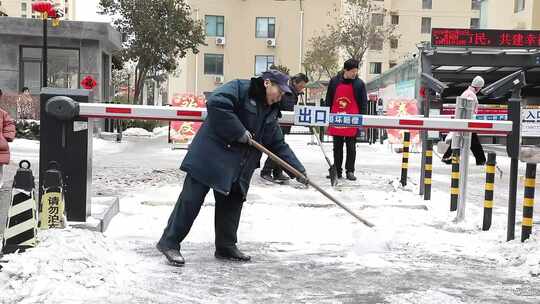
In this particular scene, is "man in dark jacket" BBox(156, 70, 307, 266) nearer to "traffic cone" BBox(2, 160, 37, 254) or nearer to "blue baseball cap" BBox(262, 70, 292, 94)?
"blue baseball cap" BBox(262, 70, 292, 94)

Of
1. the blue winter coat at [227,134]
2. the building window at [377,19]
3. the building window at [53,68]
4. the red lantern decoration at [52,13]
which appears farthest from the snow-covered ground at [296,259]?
the building window at [377,19]

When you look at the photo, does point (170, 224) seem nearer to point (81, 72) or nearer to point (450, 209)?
point (450, 209)

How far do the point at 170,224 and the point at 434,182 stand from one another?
701 cm

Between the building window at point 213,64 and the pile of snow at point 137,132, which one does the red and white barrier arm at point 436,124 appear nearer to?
the pile of snow at point 137,132

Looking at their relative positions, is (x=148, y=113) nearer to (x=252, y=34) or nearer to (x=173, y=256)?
(x=173, y=256)

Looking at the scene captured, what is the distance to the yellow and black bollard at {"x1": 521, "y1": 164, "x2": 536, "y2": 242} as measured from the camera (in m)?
6.04

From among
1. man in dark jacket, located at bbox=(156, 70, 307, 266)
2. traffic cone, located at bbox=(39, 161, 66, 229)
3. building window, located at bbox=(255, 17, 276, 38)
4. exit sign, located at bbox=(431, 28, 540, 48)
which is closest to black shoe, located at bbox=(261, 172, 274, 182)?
man in dark jacket, located at bbox=(156, 70, 307, 266)

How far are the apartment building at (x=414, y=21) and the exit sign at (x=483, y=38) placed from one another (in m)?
36.6

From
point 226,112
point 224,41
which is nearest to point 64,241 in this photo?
point 226,112

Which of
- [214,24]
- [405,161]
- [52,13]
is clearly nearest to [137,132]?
[52,13]

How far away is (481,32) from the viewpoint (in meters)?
22.7

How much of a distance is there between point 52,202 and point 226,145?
4.67 feet

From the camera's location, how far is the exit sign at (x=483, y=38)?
22.5 metres

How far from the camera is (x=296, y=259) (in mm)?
5543
